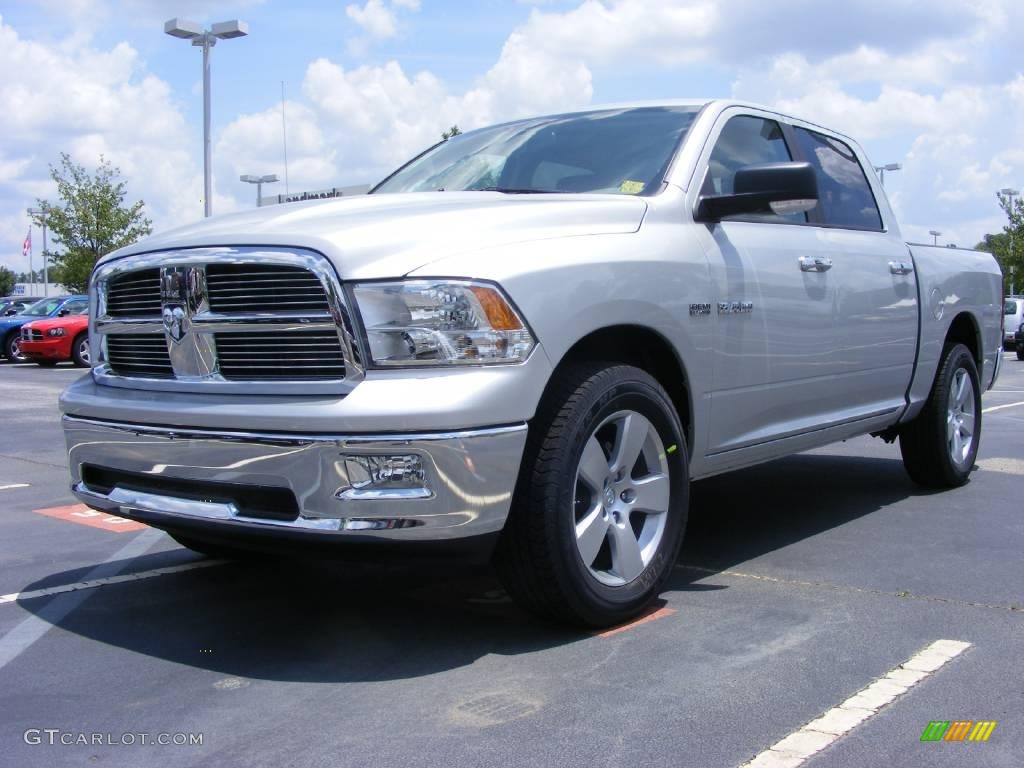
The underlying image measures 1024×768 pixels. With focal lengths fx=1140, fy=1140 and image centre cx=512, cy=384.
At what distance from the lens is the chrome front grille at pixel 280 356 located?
3314 mm

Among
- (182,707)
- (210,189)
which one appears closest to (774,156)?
(182,707)

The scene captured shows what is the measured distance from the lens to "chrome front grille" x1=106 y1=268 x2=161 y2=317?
12.3 ft

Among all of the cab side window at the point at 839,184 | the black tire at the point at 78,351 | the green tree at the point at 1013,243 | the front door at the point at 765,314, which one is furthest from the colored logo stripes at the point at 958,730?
the green tree at the point at 1013,243

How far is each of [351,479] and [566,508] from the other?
686mm

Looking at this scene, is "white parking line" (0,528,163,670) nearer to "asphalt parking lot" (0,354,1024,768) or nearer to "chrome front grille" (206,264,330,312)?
"asphalt parking lot" (0,354,1024,768)

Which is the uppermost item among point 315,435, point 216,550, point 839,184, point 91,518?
point 839,184

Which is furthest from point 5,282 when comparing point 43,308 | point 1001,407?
point 1001,407

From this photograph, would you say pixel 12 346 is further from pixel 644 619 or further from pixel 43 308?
pixel 644 619

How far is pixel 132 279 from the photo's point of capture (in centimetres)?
386

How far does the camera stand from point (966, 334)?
6.82 m

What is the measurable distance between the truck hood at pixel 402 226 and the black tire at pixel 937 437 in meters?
2.98

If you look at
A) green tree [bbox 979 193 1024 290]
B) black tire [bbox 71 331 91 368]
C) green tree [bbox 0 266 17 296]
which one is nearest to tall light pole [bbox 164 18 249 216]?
black tire [bbox 71 331 91 368]

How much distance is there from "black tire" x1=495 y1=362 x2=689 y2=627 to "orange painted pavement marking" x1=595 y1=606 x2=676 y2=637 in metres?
0.03

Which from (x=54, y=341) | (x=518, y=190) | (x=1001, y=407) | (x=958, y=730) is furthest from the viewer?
(x=54, y=341)
